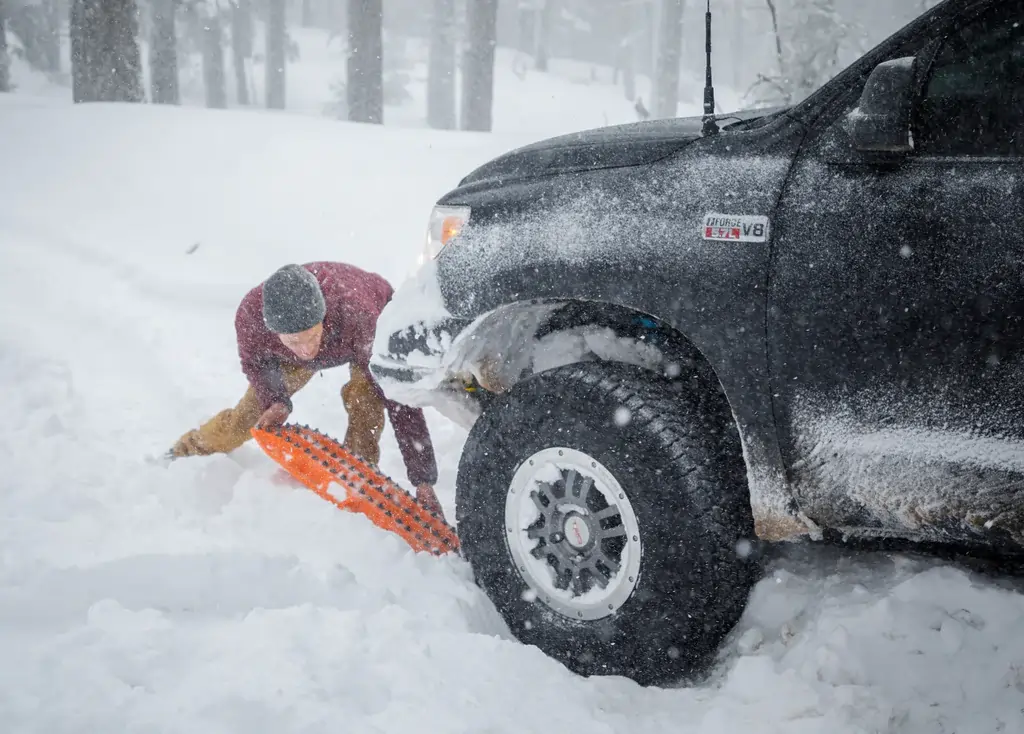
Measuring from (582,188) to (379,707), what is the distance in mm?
1678

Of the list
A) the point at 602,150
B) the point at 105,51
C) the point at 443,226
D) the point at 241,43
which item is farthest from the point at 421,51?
the point at 602,150

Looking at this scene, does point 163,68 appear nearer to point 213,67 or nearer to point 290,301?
point 290,301

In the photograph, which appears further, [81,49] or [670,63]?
[670,63]

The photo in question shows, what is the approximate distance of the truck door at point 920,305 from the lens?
70.8 inches

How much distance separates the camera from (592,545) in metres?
2.42

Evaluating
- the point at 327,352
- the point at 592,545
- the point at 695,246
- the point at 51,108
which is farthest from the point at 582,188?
the point at 51,108

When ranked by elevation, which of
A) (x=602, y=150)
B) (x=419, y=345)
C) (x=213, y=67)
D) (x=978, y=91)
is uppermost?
(x=978, y=91)

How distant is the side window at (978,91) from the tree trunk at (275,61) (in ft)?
110

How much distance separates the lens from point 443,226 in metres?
2.80

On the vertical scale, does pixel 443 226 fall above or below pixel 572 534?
above

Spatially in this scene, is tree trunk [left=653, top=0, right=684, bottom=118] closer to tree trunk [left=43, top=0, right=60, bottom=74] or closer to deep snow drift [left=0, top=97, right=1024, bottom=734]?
tree trunk [left=43, top=0, right=60, bottom=74]

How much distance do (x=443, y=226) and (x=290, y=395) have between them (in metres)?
1.95

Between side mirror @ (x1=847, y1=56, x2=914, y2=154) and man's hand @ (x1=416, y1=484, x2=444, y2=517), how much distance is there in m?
2.52

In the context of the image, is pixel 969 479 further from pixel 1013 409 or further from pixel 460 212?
pixel 460 212
